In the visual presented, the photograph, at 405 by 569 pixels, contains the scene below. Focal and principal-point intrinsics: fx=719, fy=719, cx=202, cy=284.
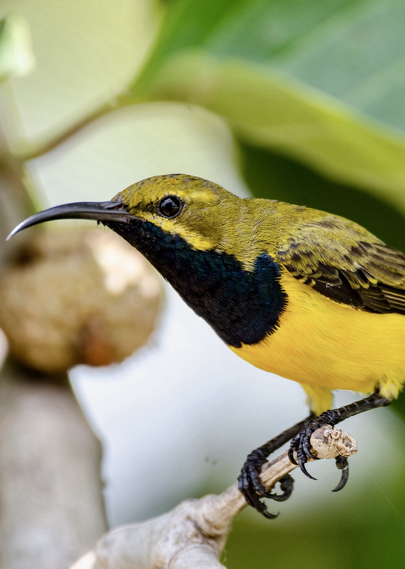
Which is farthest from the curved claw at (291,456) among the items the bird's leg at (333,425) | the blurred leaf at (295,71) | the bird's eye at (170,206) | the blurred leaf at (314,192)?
the blurred leaf at (314,192)

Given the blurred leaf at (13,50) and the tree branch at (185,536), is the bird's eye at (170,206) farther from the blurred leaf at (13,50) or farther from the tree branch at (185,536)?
the blurred leaf at (13,50)

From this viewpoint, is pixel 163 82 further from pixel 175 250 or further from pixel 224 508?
pixel 224 508

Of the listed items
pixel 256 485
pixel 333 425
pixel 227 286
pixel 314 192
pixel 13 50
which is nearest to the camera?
pixel 227 286

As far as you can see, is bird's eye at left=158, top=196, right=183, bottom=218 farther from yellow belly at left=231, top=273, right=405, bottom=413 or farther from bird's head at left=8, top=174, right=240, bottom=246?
yellow belly at left=231, top=273, right=405, bottom=413

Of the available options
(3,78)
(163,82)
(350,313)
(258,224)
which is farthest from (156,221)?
(163,82)

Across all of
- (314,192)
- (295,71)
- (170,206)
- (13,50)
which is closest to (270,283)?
(170,206)

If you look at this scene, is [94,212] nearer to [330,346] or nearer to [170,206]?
[170,206]
